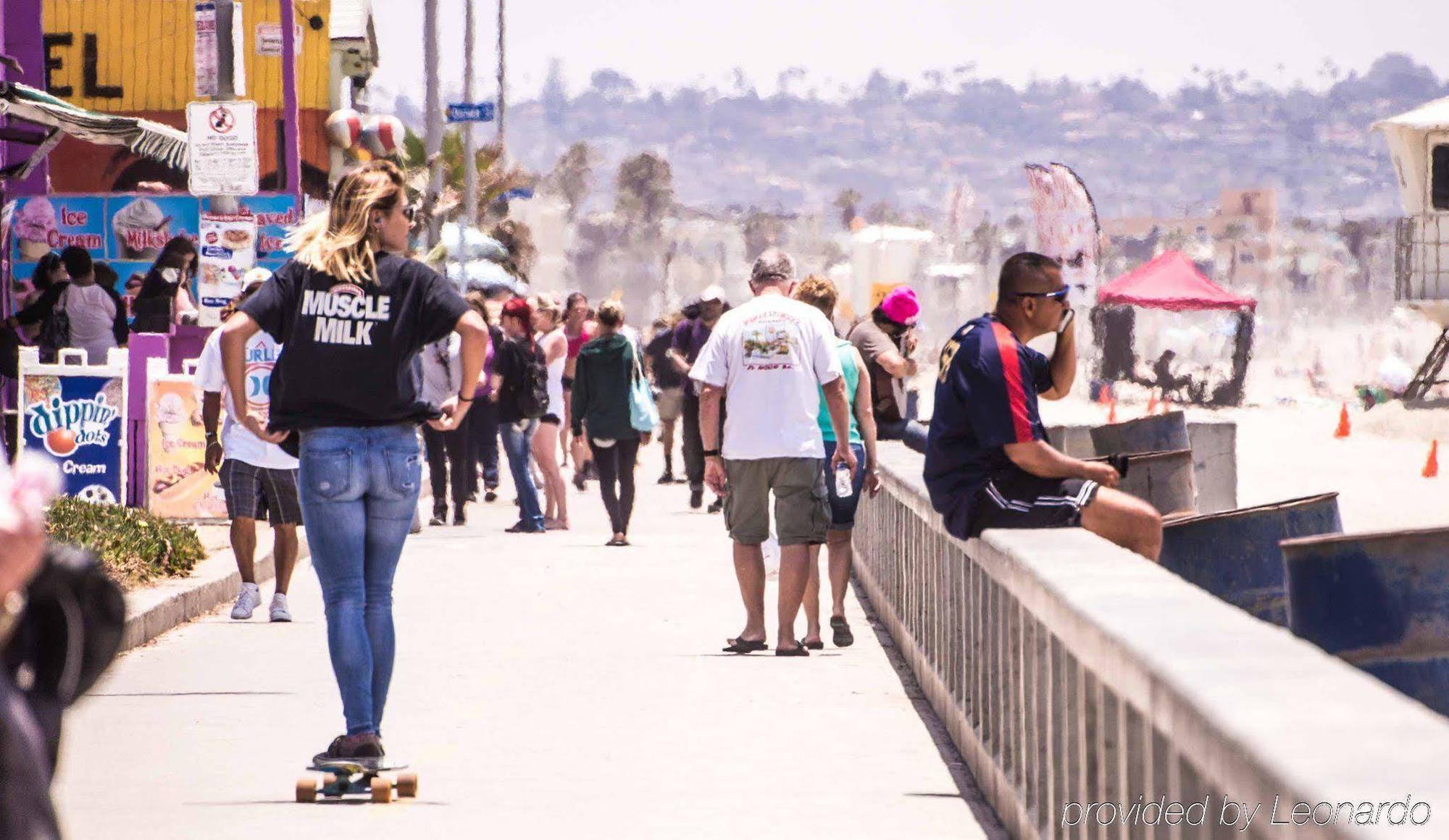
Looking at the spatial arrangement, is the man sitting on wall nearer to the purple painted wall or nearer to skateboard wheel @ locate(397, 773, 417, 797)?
skateboard wheel @ locate(397, 773, 417, 797)

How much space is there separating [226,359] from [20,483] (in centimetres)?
474

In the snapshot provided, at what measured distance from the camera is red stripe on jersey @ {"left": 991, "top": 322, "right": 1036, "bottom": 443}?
7.50 metres

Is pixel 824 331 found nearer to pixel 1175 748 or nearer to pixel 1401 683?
pixel 1401 683

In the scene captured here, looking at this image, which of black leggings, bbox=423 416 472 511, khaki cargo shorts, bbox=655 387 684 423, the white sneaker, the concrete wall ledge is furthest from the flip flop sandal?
khaki cargo shorts, bbox=655 387 684 423

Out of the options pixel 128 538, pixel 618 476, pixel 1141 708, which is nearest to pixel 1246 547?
pixel 1141 708

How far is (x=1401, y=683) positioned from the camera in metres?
5.64

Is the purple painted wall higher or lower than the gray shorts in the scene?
higher

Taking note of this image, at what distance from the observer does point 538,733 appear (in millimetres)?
8367

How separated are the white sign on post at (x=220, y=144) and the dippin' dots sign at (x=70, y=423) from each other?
6.06 feet

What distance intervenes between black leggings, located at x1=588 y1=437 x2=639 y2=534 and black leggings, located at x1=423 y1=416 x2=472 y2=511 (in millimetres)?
1460

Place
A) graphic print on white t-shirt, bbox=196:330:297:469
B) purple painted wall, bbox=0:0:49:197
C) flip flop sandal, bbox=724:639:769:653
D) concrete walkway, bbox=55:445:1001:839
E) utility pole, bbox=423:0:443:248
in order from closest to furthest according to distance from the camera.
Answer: concrete walkway, bbox=55:445:1001:839, flip flop sandal, bbox=724:639:769:653, graphic print on white t-shirt, bbox=196:330:297:469, purple painted wall, bbox=0:0:49:197, utility pole, bbox=423:0:443:248

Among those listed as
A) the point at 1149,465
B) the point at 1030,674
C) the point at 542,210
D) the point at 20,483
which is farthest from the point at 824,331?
the point at 542,210

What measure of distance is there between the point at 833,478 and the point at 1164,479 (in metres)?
1.74

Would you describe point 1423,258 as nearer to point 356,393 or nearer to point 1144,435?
point 1144,435
